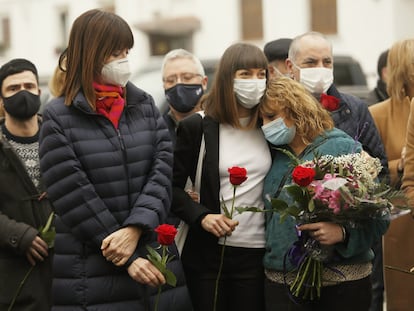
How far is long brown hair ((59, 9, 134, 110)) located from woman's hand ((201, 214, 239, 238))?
0.80 metres

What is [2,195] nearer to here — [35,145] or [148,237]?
[35,145]

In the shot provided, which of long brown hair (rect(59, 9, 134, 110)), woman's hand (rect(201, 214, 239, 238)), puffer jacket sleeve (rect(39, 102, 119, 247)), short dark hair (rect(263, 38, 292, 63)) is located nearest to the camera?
puffer jacket sleeve (rect(39, 102, 119, 247))

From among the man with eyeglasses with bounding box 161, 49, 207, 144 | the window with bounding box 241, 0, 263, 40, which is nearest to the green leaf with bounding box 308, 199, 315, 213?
the man with eyeglasses with bounding box 161, 49, 207, 144

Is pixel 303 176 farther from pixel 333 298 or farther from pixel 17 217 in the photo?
pixel 17 217

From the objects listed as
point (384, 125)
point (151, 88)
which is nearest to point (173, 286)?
point (384, 125)

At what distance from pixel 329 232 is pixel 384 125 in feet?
6.37

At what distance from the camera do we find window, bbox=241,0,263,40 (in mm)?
28781

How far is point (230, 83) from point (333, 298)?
116 centimetres

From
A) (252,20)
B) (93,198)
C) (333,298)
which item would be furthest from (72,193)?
(252,20)

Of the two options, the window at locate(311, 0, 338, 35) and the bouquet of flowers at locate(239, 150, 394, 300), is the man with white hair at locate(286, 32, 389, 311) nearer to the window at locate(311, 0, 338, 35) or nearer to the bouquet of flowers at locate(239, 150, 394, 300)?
the bouquet of flowers at locate(239, 150, 394, 300)

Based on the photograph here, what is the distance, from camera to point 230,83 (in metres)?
4.52

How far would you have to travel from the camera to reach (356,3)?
2591cm

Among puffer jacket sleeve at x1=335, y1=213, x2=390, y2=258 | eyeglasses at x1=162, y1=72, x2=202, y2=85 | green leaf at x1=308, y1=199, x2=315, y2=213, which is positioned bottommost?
puffer jacket sleeve at x1=335, y1=213, x2=390, y2=258

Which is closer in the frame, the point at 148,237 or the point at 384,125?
the point at 148,237
